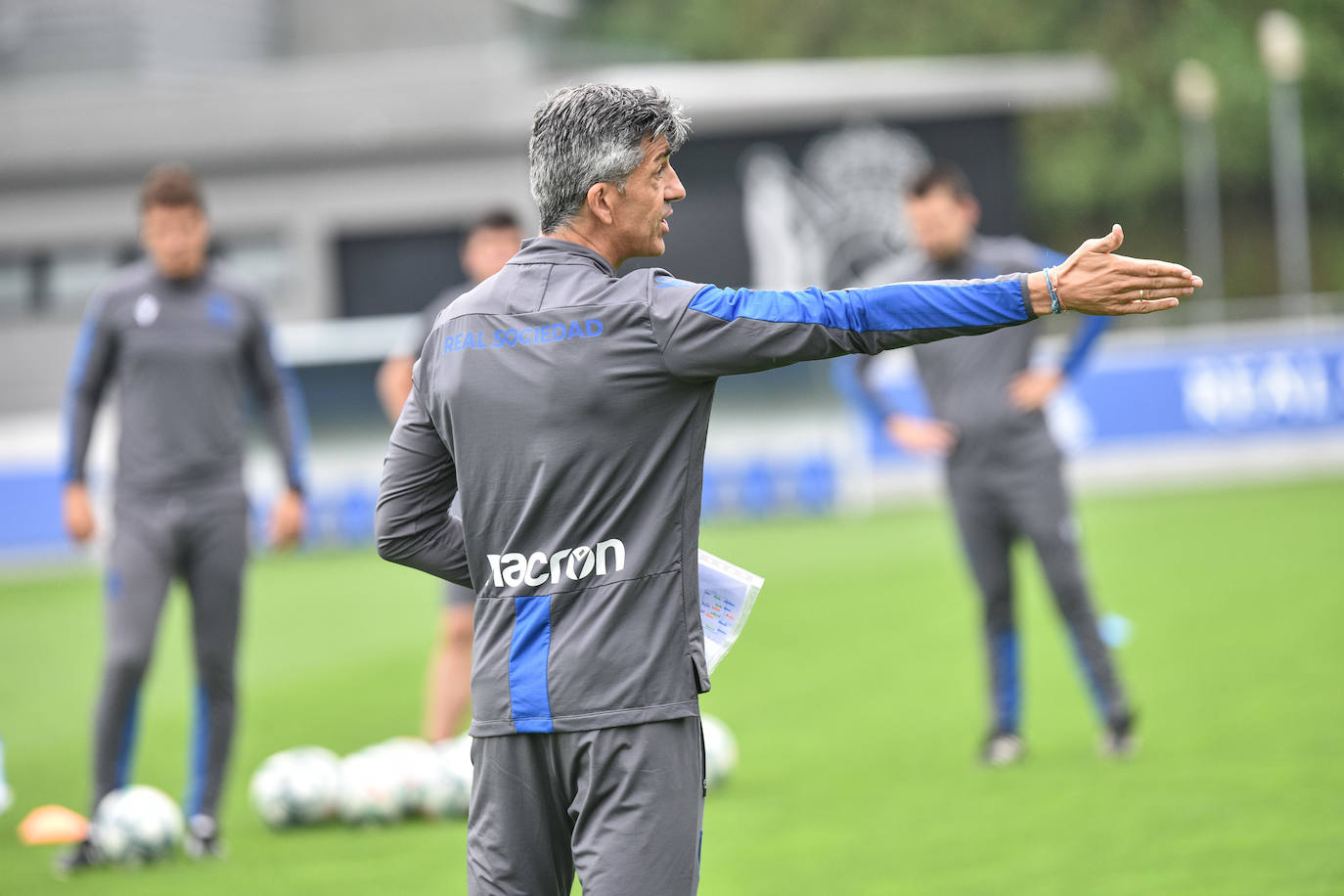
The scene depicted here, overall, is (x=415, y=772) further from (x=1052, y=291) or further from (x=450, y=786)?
(x=1052, y=291)

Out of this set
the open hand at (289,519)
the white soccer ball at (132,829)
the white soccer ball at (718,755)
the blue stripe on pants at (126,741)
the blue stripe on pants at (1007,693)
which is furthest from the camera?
the blue stripe on pants at (1007,693)

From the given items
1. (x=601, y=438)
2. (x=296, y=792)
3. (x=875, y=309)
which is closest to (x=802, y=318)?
(x=875, y=309)

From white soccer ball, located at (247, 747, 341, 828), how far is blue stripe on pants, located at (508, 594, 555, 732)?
4481 mm

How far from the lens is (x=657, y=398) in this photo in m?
3.54

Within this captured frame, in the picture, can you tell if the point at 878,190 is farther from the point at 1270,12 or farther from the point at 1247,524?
the point at 1247,524

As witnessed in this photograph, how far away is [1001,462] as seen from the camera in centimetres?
834

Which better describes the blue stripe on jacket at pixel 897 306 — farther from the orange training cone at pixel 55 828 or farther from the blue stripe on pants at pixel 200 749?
the orange training cone at pixel 55 828

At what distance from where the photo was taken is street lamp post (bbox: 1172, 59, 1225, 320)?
37531 millimetres

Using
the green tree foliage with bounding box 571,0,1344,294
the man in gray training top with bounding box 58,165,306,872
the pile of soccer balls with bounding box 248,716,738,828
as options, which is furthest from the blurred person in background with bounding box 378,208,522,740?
the green tree foliage with bounding box 571,0,1344,294

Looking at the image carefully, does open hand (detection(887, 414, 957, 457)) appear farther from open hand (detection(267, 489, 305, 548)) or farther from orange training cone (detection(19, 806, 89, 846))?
orange training cone (detection(19, 806, 89, 846))

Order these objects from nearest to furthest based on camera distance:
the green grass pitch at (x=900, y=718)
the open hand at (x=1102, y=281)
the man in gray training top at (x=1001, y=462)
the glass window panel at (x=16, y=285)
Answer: the open hand at (x=1102, y=281)
the green grass pitch at (x=900, y=718)
the man in gray training top at (x=1001, y=462)
the glass window panel at (x=16, y=285)

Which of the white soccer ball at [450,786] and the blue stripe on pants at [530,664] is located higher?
the blue stripe on pants at [530,664]

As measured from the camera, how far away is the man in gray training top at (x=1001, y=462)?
26.9 ft

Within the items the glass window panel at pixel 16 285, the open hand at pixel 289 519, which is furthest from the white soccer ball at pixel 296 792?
the glass window panel at pixel 16 285
